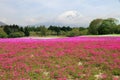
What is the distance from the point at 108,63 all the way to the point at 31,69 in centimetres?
440

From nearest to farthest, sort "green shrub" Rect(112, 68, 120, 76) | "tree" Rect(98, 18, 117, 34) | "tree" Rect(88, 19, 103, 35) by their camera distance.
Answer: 1. "green shrub" Rect(112, 68, 120, 76)
2. "tree" Rect(98, 18, 117, 34)
3. "tree" Rect(88, 19, 103, 35)

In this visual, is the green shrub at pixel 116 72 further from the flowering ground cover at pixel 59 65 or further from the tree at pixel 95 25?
the tree at pixel 95 25

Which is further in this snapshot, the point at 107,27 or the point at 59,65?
the point at 107,27

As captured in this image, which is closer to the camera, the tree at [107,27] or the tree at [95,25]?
the tree at [107,27]

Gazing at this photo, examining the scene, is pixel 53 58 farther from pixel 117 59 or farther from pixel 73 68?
pixel 117 59

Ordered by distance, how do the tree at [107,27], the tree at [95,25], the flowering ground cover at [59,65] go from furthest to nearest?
the tree at [95,25], the tree at [107,27], the flowering ground cover at [59,65]

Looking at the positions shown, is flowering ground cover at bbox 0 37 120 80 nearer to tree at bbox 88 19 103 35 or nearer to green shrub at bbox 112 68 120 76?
green shrub at bbox 112 68 120 76

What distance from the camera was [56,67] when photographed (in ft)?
39.7

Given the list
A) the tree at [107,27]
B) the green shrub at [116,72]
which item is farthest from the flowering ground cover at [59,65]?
the tree at [107,27]

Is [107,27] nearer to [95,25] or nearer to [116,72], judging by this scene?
[95,25]

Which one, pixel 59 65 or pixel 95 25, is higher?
pixel 95 25

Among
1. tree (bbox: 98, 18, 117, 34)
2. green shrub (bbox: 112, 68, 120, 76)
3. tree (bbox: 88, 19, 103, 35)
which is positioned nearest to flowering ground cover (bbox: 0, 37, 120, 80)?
green shrub (bbox: 112, 68, 120, 76)

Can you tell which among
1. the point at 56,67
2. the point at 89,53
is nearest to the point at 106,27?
the point at 89,53

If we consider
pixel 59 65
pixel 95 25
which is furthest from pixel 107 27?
pixel 59 65
